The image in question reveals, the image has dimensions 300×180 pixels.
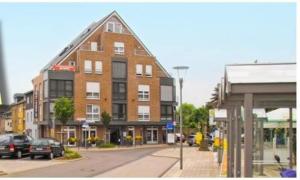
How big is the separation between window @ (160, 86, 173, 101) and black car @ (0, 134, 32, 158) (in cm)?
3763

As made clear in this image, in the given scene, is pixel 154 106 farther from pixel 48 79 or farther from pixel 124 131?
pixel 48 79

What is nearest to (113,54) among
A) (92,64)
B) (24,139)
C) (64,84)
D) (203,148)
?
(92,64)

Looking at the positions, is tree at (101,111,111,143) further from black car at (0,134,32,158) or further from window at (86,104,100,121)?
black car at (0,134,32,158)

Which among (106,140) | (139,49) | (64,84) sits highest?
(139,49)

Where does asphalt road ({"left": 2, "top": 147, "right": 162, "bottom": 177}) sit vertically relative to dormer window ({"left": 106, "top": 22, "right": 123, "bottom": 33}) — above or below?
below

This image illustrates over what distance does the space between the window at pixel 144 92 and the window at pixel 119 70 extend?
2.72m

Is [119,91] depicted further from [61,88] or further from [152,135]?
[61,88]

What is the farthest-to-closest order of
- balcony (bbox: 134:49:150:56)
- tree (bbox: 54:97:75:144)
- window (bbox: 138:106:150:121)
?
balcony (bbox: 134:49:150:56)
window (bbox: 138:106:150:121)
tree (bbox: 54:97:75:144)

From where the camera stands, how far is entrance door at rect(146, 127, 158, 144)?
69938 millimetres

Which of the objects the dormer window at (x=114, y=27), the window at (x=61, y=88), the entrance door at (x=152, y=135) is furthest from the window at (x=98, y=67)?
the entrance door at (x=152, y=135)

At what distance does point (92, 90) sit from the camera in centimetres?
6662

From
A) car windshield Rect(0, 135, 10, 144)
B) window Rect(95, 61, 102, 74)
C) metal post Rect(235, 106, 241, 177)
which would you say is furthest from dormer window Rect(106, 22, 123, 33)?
metal post Rect(235, 106, 241, 177)

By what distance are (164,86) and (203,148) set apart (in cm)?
2740

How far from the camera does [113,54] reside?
224ft
